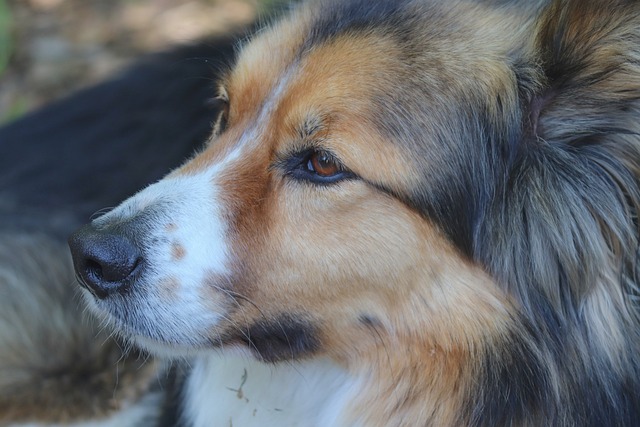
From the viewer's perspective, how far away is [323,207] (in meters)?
2.02

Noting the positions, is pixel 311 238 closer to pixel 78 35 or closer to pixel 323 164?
pixel 323 164

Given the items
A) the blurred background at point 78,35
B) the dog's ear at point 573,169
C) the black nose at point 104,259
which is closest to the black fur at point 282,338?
the black nose at point 104,259

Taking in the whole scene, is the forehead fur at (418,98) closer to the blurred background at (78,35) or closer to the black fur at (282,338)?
the black fur at (282,338)

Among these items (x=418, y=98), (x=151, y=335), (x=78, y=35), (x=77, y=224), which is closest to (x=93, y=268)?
(x=151, y=335)

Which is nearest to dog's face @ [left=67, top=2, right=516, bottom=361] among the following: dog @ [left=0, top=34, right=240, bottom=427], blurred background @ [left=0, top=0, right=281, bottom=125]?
dog @ [left=0, top=34, right=240, bottom=427]

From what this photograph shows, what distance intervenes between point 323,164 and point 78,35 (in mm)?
3883

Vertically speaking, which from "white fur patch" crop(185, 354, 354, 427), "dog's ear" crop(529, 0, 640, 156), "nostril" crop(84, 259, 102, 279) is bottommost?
"white fur patch" crop(185, 354, 354, 427)

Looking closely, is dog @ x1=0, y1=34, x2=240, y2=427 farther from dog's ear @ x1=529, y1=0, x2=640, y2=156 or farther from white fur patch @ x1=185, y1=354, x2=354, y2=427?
dog's ear @ x1=529, y1=0, x2=640, y2=156

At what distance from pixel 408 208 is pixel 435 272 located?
194 mm

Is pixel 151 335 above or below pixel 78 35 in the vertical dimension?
below

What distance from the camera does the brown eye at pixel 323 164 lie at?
6.59 ft

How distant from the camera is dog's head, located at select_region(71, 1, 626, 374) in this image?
6.54ft

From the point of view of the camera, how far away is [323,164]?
2031 mm

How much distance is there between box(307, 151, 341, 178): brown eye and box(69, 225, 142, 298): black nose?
1.72 ft
